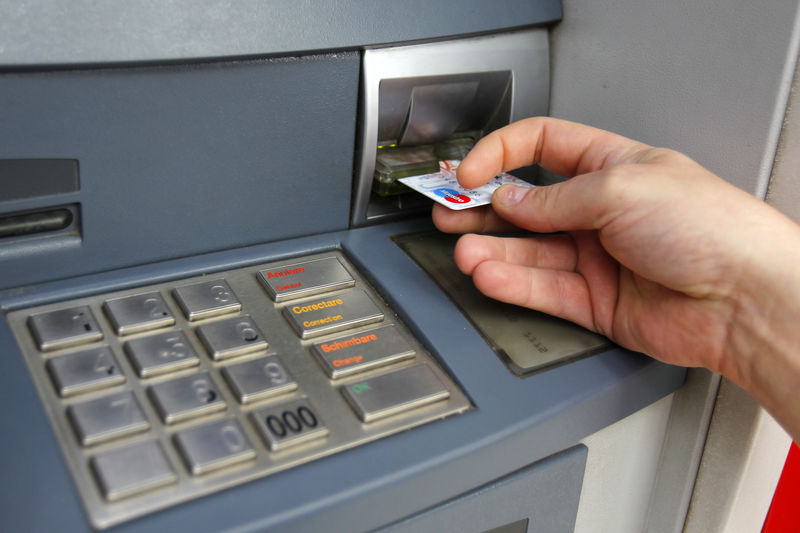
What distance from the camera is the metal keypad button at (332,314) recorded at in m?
1.00

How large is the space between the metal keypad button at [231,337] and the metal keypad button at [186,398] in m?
0.05

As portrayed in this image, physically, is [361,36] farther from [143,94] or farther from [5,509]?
[5,509]

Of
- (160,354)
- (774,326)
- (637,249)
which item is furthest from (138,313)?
(774,326)

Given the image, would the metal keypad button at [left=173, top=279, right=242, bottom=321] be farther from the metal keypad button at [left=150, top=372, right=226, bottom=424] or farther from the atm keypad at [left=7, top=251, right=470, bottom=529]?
the metal keypad button at [left=150, top=372, right=226, bottom=424]

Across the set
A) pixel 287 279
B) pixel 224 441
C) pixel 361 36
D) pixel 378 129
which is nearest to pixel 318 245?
pixel 287 279

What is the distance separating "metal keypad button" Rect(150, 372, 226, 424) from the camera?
2.72 feet

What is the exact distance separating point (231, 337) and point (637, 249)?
591 millimetres

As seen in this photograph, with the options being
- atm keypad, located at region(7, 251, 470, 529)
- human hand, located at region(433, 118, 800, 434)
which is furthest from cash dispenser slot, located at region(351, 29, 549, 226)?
atm keypad, located at region(7, 251, 470, 529)

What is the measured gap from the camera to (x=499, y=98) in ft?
4.41

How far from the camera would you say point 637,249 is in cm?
104

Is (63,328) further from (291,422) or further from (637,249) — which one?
(637,249)

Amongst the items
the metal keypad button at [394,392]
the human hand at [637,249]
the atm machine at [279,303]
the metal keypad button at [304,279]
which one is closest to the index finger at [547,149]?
the human hand at [637,249]

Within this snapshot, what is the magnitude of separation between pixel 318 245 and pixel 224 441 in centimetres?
44

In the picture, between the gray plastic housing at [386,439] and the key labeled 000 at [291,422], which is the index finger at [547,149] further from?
the key labeled 000 at [291,422]
